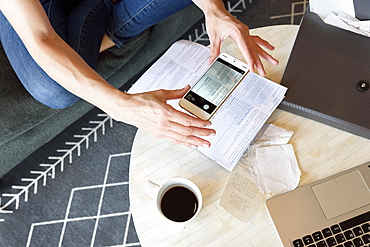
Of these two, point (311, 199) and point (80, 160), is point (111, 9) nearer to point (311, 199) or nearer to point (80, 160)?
point (80, 160)

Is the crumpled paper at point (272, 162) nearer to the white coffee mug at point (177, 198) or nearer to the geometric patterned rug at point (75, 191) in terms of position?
the white coffee mug at point (177, 198)

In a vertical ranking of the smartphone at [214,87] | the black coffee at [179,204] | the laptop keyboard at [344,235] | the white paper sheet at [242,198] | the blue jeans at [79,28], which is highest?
the blue jeans at [79,28]

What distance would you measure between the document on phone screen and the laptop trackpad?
0.24 metres

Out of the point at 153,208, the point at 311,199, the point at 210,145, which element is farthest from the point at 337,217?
the point at 153,208

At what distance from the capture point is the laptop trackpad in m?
0.70

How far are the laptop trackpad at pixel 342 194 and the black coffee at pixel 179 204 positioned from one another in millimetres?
338

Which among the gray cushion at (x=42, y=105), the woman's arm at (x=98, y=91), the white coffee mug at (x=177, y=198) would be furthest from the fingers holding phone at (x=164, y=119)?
the gray cushion at (x=42, y=105)

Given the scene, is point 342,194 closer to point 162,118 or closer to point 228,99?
point 228,99

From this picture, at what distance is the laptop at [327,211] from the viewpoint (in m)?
→ 0.69

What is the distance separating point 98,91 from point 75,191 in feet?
2.74

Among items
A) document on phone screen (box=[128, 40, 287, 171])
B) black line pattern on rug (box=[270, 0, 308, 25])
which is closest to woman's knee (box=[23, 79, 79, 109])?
document on phone screen (box=[128, 40, 287, 171])

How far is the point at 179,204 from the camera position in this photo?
708 millimetres

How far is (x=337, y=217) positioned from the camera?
0.70 metres

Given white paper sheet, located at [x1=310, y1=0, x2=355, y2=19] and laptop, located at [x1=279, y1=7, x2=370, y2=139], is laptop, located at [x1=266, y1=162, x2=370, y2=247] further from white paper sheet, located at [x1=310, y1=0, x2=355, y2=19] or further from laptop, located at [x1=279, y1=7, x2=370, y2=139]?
white paper sheet, located at [x1=310, y1=0, x2=355, y2=19]
